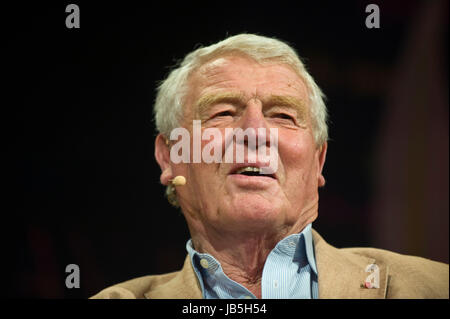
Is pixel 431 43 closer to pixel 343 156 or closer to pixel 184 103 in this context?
pixel 343 156

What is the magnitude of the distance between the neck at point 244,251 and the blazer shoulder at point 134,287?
32 centimetres

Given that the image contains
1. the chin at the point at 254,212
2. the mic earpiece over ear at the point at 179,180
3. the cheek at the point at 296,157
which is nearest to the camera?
the chin at the point at 254,212

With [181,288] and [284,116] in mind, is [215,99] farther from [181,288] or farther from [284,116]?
[181,288]

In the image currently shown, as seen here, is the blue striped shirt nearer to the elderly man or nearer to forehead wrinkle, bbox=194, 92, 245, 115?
the elderly man

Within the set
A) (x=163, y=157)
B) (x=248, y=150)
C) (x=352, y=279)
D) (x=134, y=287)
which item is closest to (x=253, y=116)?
(x=248, y=150)

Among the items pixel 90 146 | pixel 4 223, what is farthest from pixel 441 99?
pixel 4 223

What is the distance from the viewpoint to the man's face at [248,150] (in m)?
2.03

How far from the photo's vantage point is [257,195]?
2016mm

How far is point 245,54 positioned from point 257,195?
0.62 metres

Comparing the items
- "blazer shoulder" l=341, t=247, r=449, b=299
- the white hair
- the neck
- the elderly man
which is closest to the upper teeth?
the elderly man

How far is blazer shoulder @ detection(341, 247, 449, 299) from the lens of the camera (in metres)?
2.08

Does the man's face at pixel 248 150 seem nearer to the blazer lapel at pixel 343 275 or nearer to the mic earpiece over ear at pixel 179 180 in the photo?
the mic earpiece over ear at pixel 179 180

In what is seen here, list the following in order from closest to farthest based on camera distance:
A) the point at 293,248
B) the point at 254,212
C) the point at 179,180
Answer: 1. the point at 254,212
2. the point at 293,248
3. the point at 179,180

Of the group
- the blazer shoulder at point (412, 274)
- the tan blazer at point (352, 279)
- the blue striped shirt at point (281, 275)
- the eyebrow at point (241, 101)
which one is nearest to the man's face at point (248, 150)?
the eyebrow at point (241, 101)
